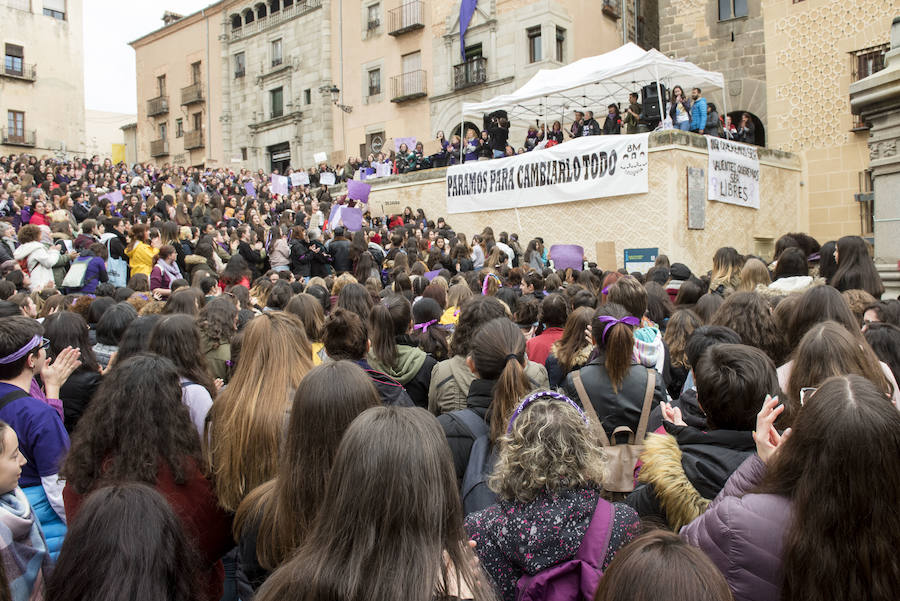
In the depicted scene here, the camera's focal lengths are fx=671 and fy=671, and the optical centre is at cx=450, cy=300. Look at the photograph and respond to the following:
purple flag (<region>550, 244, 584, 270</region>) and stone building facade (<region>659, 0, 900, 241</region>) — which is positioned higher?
stone building facade (<region>659, 0, 900, 241</region>)

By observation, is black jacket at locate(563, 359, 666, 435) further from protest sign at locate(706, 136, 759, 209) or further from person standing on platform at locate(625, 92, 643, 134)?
person standing on platform at locate(625, 92, 643, 134)

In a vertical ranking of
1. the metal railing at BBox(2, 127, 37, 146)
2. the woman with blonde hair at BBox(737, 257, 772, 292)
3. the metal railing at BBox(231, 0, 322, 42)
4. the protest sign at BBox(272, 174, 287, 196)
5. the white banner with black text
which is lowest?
the woman with blonde hair at BBox(737, 257, 772, 292)

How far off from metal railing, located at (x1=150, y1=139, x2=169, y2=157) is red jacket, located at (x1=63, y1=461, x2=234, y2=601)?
4456cm

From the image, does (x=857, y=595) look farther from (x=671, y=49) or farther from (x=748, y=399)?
(x=671, y=49)

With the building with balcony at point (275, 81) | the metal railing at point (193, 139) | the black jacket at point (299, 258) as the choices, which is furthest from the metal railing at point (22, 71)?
Answer: the black jacket at point (299, 258)

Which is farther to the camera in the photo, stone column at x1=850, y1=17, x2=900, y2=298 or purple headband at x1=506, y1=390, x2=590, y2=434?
stone column at x1=850, y1=17, x2=900, y2=298

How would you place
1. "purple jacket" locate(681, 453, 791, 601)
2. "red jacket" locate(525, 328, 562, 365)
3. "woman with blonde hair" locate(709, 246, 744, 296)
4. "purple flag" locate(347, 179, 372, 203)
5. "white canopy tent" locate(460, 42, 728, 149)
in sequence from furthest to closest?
"purple flag" locate(347, 179, 372, 203) < "white canopy tent" locate(460, 42, 728, 149) < "woman with blonde hair" locate(709, 246, 744, 296) < "red jacket" locate(525, 328, 562, 365) < "purple jacket" locate(681, 453, 791, 601)

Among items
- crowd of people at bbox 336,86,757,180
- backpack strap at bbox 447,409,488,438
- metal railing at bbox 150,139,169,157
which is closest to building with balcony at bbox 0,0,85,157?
metal railing at bbox 150,139,169,157

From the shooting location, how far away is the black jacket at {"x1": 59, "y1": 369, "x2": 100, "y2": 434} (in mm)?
3604

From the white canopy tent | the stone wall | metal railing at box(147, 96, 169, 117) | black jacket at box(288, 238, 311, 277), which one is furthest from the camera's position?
metal railing at box(147, 96, 169, 117)

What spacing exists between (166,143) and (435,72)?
23.1 m

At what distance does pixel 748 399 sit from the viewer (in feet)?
7.61

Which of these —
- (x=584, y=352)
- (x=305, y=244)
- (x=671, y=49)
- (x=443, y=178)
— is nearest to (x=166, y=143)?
(x=443, y=178)

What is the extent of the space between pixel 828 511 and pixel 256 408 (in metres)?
1.98
